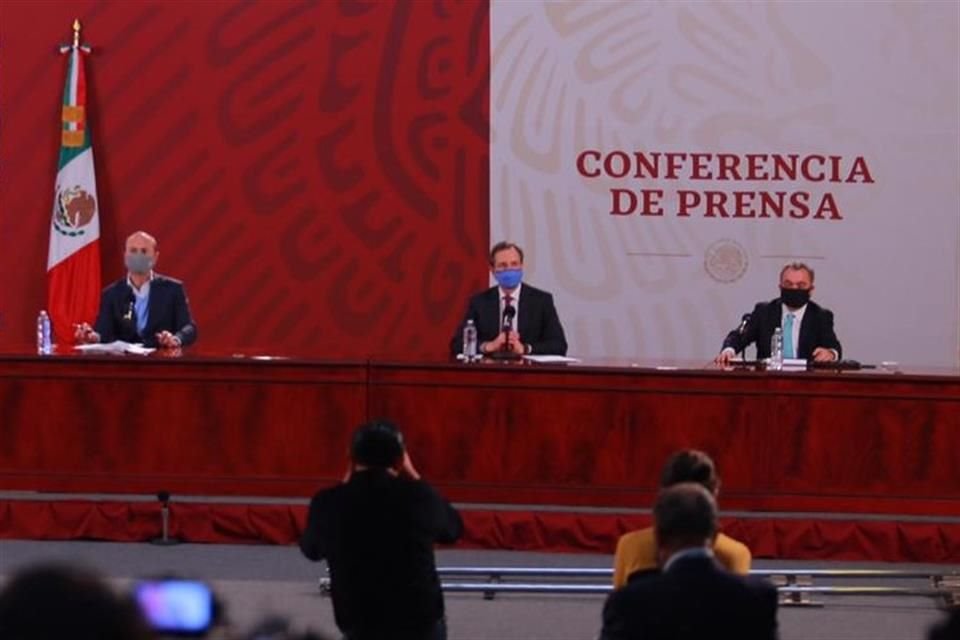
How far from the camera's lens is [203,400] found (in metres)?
8.45

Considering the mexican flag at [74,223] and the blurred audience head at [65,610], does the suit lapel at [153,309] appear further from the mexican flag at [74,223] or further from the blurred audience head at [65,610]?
the blurred audience head at [65,610]

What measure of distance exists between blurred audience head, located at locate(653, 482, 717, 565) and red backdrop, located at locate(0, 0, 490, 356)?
7.76m

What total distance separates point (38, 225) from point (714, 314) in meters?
4.20

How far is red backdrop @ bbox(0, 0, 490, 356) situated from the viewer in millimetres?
11469

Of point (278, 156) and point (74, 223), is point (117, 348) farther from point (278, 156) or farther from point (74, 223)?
Result: point (278, 156)

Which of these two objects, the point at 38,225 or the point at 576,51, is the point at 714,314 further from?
the point at 38,225

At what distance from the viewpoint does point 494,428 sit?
8.41m

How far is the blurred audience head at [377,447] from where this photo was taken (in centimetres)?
496

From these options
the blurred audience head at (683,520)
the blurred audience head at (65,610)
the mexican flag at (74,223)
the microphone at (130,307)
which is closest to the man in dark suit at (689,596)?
the blurred audience head at (683,520)

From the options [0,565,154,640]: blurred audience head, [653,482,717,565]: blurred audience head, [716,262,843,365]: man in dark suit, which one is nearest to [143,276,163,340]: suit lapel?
[716,262,843,365]: man in dark suit

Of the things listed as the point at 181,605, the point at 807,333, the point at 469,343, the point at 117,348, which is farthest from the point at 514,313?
the point at 181,605

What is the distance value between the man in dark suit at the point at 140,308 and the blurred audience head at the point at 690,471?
5.23 meters

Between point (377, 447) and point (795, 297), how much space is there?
458cm

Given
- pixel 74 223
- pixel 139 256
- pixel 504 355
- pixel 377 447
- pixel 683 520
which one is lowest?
pixel 683 520
